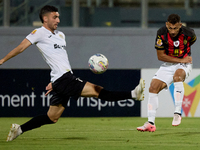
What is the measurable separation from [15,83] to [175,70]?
5.69 metres

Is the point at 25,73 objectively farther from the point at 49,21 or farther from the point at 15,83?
the point at 49,21

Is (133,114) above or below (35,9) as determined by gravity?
below

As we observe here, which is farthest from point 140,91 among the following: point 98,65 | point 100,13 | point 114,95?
point 100,13

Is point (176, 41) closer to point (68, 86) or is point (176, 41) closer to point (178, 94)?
point (178, 94)

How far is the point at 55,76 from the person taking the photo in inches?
199

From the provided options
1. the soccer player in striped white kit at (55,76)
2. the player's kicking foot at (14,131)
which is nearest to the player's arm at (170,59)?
the soccer player in striped white kit at (55,76)

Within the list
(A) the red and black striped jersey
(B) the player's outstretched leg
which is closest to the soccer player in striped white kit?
(B) the player's outstretched leg

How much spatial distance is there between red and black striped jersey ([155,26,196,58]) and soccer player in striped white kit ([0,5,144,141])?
1539 mm

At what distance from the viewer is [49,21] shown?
204 inches

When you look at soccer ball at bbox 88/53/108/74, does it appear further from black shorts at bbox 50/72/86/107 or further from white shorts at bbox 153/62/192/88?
white shorts at bbox 153/62/192/88

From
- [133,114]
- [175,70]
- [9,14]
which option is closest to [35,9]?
[9,14]

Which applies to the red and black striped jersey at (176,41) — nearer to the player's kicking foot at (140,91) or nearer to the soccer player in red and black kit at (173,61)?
the soccer player in red and black kit at (173,61)

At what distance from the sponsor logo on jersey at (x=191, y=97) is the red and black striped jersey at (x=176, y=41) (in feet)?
14.3

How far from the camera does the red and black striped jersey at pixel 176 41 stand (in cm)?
594
